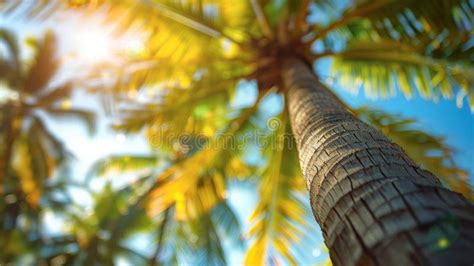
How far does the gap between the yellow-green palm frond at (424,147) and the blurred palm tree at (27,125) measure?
10.6 meters

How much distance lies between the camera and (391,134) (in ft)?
15.6

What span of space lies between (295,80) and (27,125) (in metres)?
12.8

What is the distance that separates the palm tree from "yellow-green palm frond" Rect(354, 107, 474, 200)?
0.51m

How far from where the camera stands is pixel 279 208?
488 centimetres

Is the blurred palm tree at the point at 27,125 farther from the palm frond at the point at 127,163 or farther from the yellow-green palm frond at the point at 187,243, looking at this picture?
the yellow-green palm frond at the point at 187,243

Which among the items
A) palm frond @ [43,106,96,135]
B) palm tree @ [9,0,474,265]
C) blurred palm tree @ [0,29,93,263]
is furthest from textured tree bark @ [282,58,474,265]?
palm frond @ [43,106,96,135]

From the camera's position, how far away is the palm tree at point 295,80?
1.39 meters

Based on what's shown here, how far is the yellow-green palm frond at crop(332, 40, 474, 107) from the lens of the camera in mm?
4090

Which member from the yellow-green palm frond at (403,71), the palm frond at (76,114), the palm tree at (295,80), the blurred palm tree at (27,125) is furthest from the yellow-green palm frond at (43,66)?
the yellow-green palm frond at (403,71)

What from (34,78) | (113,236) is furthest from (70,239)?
(113,236)

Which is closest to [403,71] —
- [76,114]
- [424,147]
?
[424,147]

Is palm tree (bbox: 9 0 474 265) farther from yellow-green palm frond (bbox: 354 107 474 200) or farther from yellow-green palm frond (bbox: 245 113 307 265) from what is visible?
yellow-green palm frond (bbox: 354 107 474 200)

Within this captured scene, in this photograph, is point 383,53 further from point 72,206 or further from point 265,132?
point 72,206

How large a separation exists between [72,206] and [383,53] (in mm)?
15269
